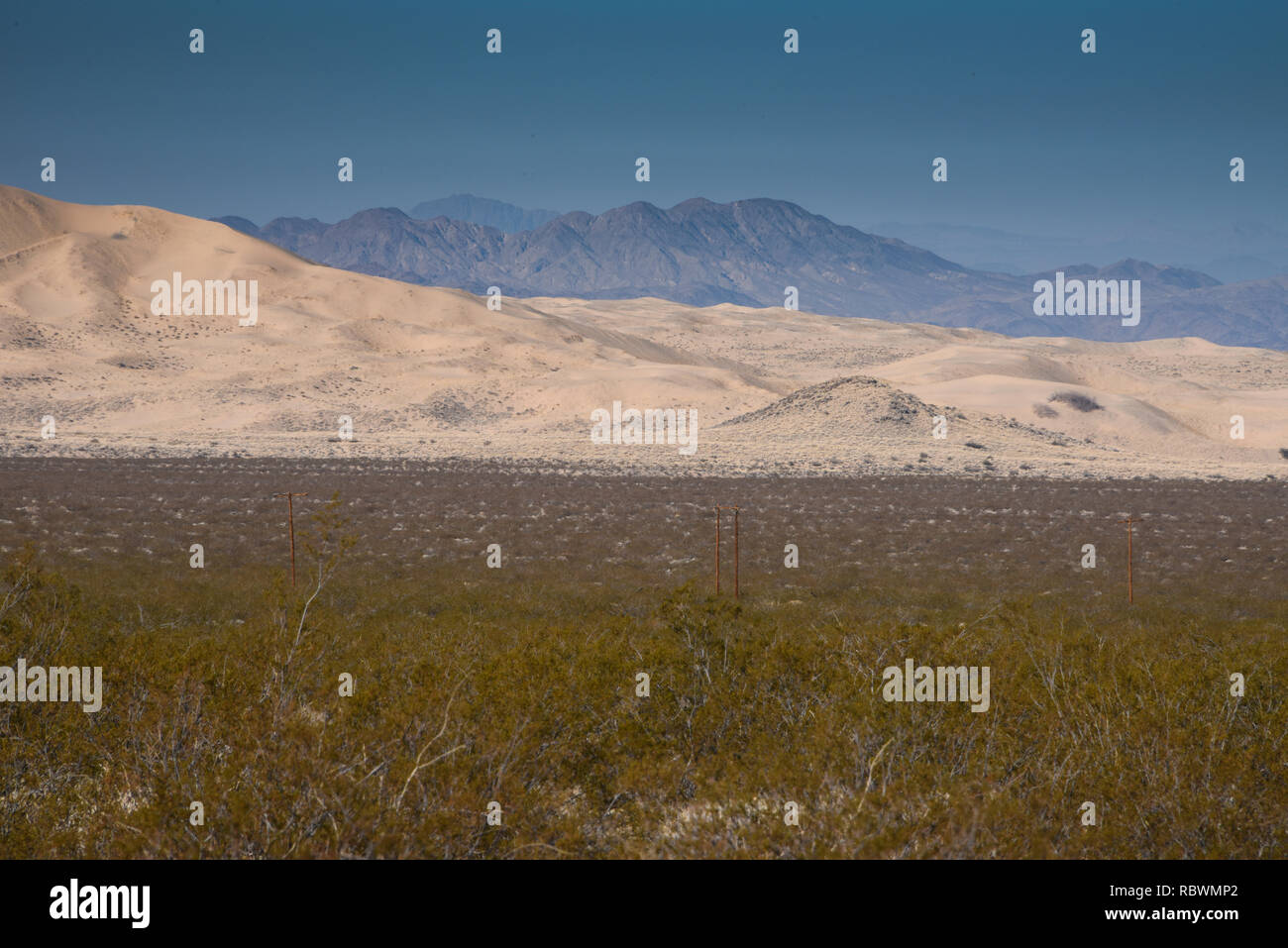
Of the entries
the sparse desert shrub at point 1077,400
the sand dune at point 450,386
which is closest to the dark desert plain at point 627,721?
the sand dune at point 450,386

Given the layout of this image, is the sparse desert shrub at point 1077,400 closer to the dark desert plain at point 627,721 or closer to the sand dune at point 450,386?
the sand dune at point 450,386

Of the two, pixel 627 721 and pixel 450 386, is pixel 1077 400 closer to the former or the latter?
pixel 450 386

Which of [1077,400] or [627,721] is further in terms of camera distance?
[1077,400]

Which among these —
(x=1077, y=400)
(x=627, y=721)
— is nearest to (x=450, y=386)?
(x=1077, y=400)
